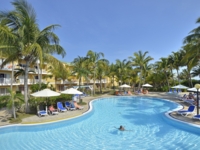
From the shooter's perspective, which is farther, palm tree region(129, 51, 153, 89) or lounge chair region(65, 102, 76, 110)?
palm tree region(129, 51, 153, 89)

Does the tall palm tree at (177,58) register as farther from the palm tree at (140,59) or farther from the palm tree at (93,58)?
the palm tree at (93,58)

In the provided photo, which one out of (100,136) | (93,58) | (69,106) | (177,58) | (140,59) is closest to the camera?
(100,136)

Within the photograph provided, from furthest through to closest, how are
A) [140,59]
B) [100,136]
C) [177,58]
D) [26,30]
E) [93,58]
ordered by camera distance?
1. [140,59]
2. [177,58]
3. [93,58]
4. [26,30]
5. [100,136]

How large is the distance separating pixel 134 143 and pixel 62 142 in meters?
4.00

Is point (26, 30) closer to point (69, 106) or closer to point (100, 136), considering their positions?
point (69, 106)

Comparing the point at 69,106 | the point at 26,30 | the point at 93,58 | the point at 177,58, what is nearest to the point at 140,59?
the point at 177,58

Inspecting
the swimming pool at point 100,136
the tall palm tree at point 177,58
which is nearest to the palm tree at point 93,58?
the tall palm tree at point 177,58

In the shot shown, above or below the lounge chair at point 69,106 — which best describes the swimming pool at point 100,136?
below

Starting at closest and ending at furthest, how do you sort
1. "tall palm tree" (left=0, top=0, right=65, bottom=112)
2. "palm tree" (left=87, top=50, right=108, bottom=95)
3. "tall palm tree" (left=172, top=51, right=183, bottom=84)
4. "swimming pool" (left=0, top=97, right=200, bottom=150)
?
1. "swimming pool" (left=0, top=97, right=200, bottom=150)
2. "tall palm tree" (left=0, top=0, right=65, bottom=112)
3. "palm tree" (left=87, top=50, right=108, bottom=95)
4. "tall palm tree" (left=172, top=51, right=183, bottom=84)

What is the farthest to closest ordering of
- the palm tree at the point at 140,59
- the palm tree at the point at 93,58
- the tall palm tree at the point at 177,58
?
1. the palm tree at the point at 140,59
2. the tall palm tree at the point at 177,58
3. the palm tree at the point at 93,58

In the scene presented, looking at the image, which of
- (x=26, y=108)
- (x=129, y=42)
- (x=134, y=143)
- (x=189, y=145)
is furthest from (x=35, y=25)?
(x=129, y=42)

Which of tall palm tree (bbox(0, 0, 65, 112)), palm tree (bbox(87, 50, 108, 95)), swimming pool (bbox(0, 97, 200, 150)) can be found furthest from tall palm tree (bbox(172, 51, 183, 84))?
tall palm tree (bbox(0, 0, 65, 112))

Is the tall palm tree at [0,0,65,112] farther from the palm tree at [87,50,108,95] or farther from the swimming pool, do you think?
the palm tree at [87,50,108,95]

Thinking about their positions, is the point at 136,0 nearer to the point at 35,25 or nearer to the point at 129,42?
the point at 35,25
